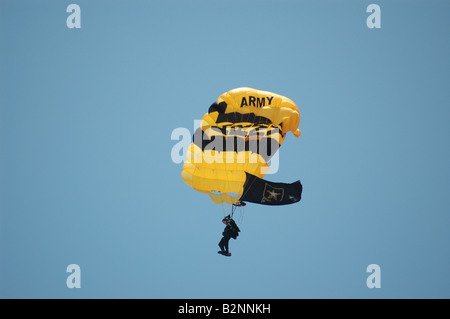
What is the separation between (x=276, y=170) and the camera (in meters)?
23.9

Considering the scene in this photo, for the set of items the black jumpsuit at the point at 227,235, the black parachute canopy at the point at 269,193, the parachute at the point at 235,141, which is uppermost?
the parachute at the point at 235,141

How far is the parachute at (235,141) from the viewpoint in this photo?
23141 millimetres

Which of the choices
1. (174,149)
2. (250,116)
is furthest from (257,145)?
(174,149)

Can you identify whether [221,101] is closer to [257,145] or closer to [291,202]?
[257,145]

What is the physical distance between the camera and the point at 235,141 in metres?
23.4

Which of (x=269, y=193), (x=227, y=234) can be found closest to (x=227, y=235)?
(x=227, y=234)

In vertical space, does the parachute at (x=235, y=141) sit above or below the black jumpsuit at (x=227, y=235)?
above

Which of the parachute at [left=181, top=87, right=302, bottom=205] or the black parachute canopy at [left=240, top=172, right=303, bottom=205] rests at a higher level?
the parachute at [left=181, top=87, right=302, bottom=205]

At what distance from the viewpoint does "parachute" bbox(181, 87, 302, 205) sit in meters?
23.1

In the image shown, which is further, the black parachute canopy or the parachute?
the parachute

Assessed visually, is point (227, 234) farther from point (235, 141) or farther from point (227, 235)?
point (235, 141)

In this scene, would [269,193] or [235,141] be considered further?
[235,141]

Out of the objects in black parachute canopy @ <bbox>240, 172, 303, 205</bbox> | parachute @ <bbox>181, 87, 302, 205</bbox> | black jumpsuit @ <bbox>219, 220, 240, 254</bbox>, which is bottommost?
black jumpsuit @ <bbox>219, 220, 240, 254</bbox>

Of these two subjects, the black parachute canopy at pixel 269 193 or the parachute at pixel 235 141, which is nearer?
the black parachute canopy at pixel 269 193
